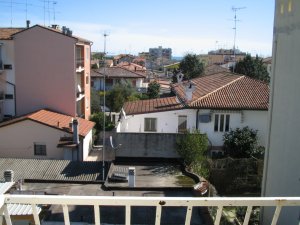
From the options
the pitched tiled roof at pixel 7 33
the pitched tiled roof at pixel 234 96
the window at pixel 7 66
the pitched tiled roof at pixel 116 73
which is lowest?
the pitched tiled roof at pixel 234 96

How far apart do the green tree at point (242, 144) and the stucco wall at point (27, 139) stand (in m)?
9.59

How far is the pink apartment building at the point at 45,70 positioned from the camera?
2527cm

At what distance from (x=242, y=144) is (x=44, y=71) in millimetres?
14355

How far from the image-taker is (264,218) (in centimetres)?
968

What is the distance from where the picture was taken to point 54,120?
77.3ft

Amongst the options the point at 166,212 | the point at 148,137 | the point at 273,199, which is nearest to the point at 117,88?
the point at 148,137

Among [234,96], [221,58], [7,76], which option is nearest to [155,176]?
[234,96]

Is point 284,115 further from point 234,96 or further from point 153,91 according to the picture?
point 153,91

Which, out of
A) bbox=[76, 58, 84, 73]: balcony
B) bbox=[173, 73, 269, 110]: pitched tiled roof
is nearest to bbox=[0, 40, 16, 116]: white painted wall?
bbox=[76, 58, 84, 73]: balcony

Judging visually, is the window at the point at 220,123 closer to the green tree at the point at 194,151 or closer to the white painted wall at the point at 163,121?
the white painted wall at the point at 163,121

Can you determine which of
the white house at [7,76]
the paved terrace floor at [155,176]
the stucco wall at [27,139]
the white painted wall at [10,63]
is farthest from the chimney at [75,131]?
the white painted wall at [10,63]

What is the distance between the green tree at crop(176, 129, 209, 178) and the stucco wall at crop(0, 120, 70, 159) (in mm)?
7829

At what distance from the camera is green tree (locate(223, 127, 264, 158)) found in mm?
20203

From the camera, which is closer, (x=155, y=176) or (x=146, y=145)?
(x=155, y=176)
